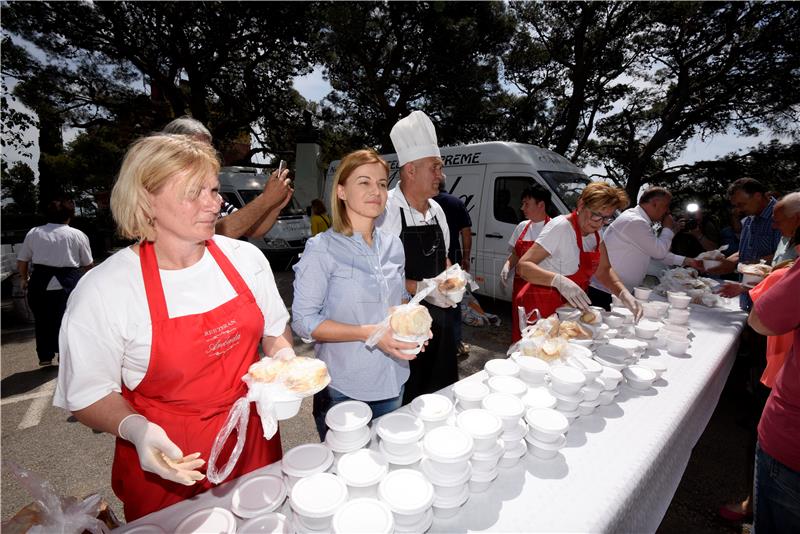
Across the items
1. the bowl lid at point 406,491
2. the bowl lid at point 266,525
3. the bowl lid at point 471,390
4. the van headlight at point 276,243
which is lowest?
the van headlight at point 276,243

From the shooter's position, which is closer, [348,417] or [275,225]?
[348,417]

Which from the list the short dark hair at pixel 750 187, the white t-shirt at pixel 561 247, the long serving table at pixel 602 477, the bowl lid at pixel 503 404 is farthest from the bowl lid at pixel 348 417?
the short dark hair at pixel 750 187

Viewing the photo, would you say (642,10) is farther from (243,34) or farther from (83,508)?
(83,508)

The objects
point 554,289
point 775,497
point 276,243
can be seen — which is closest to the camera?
point 775,497

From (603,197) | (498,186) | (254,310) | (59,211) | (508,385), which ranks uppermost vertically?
(498,186)

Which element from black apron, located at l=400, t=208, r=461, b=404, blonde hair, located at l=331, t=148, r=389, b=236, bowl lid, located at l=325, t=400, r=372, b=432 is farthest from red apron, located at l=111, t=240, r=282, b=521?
black apron, located at l=400, t=208, r=461, b=404

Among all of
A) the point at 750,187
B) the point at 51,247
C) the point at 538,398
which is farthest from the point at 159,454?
the point at 750,187

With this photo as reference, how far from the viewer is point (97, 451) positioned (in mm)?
3236

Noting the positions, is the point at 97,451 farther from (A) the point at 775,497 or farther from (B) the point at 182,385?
(A) the point at 775,497

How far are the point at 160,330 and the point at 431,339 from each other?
72.5 inches

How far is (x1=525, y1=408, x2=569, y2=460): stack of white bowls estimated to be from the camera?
1.38m

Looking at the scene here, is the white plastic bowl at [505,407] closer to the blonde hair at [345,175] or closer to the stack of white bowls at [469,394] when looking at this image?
the stack of white bowls at [469,394]

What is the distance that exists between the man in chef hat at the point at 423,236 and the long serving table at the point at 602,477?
797 millimetres

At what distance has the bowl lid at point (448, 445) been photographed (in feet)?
3.82
